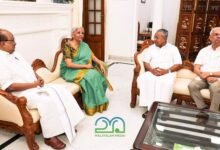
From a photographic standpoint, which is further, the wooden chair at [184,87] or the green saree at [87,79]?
the green saree at [87,79]

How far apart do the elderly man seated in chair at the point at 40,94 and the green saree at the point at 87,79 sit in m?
0.56

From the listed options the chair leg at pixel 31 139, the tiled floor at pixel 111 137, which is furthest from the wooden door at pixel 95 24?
the chair leg at pixel 31 139

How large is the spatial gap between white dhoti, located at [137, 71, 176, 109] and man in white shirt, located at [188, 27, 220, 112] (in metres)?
0.25

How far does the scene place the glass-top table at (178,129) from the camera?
1794mm

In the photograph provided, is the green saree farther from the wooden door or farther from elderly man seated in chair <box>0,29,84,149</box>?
the wooden door

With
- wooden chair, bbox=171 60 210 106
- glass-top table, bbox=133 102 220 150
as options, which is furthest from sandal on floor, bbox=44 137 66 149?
wooden chair, bbox=171 60 210 106

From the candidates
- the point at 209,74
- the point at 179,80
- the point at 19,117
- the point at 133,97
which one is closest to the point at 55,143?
the point at 19,117

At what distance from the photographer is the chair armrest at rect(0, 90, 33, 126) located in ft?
6.72

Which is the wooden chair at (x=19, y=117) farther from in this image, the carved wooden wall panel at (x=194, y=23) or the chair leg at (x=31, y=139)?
the carved wooden wall panel at (x=194, y=23)

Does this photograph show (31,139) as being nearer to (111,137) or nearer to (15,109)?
(15,109)

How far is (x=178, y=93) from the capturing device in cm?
294

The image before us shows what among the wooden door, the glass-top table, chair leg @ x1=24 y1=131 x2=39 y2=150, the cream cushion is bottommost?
chair leg @ x1=24 y1=131 x2=39 y2=150

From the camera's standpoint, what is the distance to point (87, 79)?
295 centimetres

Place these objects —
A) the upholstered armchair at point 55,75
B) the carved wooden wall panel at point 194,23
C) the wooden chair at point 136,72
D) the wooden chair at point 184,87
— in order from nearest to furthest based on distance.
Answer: the wooden chair at point 184,87 < the upholstered armchair at point 55,75 < the wooden chair at point 136,72 < the carved wooden wall panel at point 194,23
